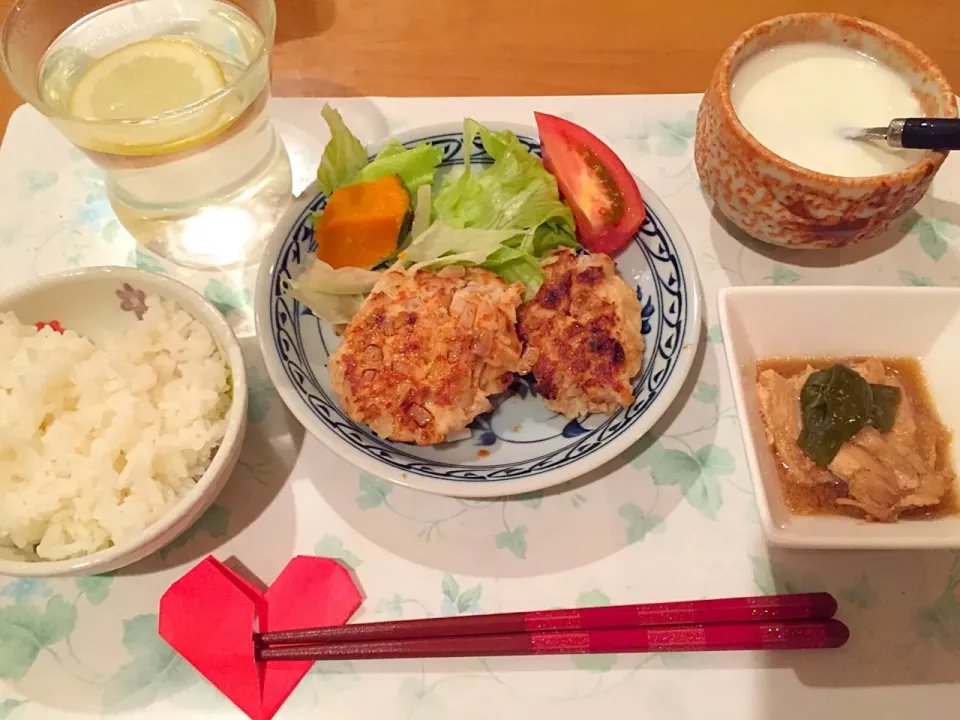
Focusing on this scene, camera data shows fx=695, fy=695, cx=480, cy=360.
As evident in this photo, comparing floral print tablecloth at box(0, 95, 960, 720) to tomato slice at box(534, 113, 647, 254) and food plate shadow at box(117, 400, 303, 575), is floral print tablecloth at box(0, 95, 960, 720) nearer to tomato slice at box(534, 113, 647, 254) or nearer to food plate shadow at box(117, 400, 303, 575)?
food plate shadow at box(117, 400, 303, 575)

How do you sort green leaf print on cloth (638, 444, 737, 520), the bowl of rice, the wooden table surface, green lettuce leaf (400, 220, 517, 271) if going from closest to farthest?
the bowl of rice
green leaf print on cloth (638, 444, 737, 520)
green lettuce leaf (400, 220, 517, 271)
the wooden table surface

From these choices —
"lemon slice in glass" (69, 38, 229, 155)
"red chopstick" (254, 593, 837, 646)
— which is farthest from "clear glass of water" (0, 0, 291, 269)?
"red chopstick" (254, 593, 837, 646)

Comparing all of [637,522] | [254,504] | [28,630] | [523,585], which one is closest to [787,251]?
[637,522]

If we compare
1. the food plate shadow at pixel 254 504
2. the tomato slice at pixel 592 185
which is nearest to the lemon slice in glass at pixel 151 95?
the food plate shadow at pixel 254 504

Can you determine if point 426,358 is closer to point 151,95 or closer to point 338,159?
point 338,159

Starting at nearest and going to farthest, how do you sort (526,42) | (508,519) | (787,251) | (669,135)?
1. (508,519)
2. (787,251)
3. (669,135)
4. (526,42)

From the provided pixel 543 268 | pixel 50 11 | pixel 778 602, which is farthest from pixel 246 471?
pixel 50 11

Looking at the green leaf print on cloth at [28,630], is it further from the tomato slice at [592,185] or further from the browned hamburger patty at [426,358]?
the tomato slice at [592,185]
